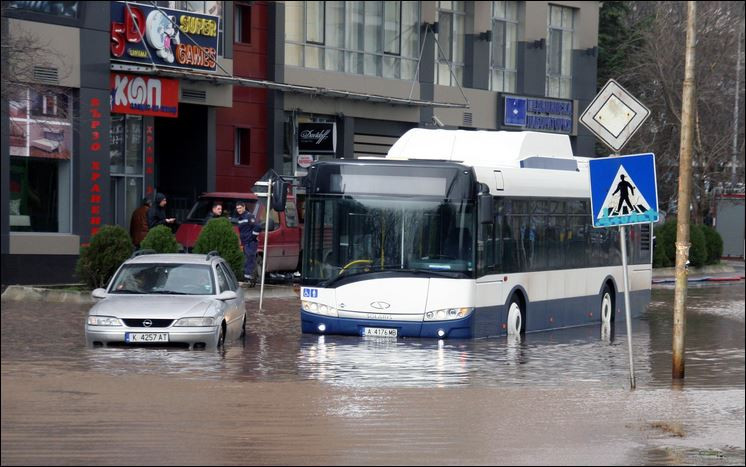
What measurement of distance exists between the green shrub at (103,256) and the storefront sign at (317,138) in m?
14.7

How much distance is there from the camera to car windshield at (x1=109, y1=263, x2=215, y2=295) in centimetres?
1856

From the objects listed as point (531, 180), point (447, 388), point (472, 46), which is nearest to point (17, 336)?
point (447, 388)

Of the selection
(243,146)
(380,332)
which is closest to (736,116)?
(243,146)

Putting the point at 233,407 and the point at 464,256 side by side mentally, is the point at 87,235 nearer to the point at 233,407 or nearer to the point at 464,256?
the point at 464,256

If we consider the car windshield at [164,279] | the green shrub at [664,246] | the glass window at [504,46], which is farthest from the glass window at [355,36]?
the car windshield at [164,279]

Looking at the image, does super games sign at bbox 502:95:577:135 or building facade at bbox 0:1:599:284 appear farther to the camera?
super games sign at bbox 502:95:577:135

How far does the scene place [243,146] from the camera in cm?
4075

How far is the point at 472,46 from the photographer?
48562mm

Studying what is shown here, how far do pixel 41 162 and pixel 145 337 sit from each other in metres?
14.4

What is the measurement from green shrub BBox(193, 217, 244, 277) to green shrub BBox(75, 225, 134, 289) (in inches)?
104

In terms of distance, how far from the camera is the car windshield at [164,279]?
1856 cm

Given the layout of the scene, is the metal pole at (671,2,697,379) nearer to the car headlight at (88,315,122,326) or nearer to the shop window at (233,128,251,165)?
the car headlight at (88,315,122,326)

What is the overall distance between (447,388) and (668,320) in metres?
13.8

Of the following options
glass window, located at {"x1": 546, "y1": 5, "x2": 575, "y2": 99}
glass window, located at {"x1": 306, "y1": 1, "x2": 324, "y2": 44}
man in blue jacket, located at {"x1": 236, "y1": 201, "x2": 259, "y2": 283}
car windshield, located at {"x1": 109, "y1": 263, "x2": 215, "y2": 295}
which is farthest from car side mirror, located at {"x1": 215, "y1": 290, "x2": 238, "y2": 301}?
glass window, located at {"x1": 546, "y1": 5, "x2": 575, "y2": 99}
